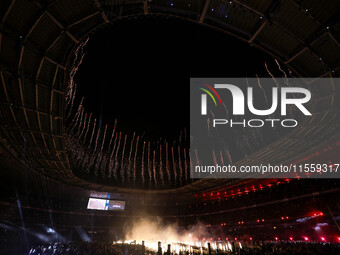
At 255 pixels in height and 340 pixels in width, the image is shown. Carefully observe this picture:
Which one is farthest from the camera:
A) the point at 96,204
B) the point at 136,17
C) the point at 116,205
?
the point at 116,205

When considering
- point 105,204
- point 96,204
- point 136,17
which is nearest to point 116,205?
point 105,204

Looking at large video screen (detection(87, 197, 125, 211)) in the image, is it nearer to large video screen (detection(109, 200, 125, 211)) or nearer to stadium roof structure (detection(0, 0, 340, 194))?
large video screen (detection(109, 200, 125, 211))

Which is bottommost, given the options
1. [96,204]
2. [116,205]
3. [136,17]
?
[96,204]

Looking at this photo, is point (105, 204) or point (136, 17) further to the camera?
point (105, 204)

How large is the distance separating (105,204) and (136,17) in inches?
1431

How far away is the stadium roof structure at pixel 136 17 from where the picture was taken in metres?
7.25

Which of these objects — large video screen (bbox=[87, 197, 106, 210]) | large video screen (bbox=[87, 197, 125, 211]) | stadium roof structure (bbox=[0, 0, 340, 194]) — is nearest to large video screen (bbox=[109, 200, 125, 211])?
large video screen (bbox=[87, 197, 125, 211])

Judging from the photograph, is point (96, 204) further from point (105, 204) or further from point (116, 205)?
point (116, 205)

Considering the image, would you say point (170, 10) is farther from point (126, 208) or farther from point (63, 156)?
point (126, 208)

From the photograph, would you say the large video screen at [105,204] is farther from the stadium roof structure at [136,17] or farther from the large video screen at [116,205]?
the stadium roof structure at [136,17]

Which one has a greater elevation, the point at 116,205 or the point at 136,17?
the point at 136,17

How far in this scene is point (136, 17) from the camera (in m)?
8.16

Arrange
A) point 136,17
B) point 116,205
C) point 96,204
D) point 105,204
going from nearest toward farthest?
point 136,17
point 96,204
point 105,204
point 116,205

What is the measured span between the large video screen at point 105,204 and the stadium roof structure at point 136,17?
28.6 meters
